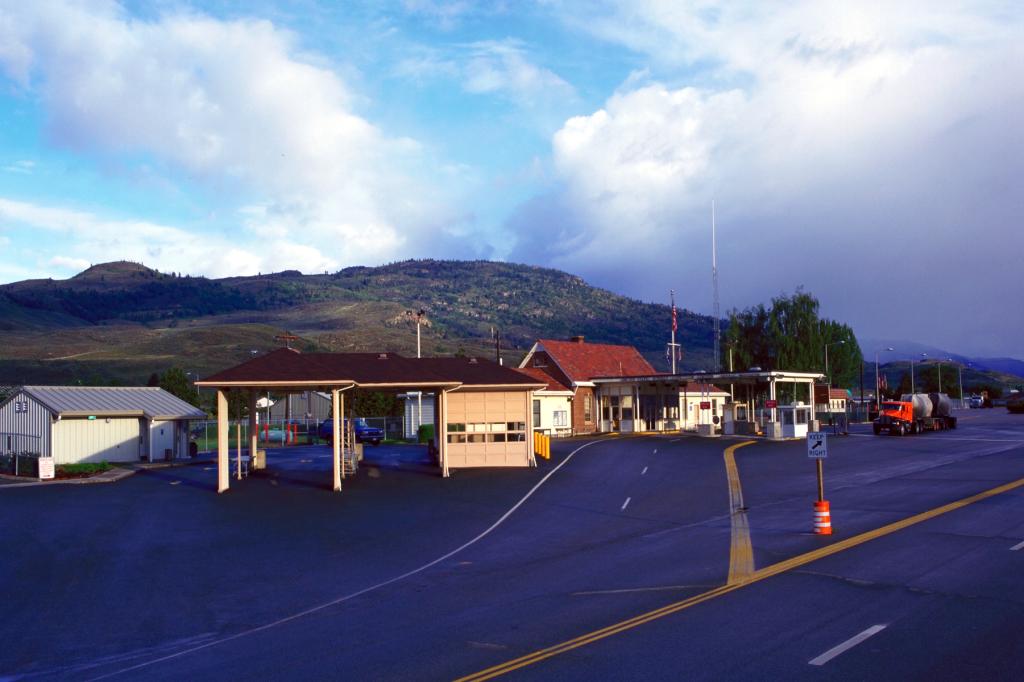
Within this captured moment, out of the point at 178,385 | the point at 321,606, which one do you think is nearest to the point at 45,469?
the point at 321,606

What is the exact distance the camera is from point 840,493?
30.3m

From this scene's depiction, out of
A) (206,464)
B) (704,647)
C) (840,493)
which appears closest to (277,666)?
(704,647)

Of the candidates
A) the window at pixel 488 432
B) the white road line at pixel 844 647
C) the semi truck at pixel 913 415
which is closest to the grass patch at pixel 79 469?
the window at pixel 488 432

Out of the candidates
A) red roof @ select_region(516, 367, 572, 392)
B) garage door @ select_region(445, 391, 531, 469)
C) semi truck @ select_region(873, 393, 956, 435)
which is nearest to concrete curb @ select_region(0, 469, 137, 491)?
garage door @ select_region(445, 391, 531, 469)

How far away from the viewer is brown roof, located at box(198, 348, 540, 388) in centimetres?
3472

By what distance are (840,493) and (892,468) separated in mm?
9617

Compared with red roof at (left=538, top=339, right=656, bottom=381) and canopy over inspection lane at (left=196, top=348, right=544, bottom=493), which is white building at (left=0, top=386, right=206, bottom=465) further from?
red roof at (left=538, top=339, right=656, bottom=381)

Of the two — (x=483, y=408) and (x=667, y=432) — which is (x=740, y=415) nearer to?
(x=667, y=432)

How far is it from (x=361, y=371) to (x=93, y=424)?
16913mm

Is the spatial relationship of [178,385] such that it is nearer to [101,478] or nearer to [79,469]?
[79,469]

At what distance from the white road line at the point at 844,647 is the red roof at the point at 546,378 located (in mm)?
50127

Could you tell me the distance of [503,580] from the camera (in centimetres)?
1786

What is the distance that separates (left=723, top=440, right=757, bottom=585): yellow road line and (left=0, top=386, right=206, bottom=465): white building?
1204 inches

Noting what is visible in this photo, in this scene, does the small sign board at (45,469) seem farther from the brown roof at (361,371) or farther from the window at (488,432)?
the window at (488,432)
